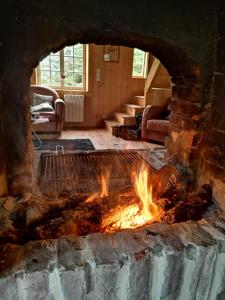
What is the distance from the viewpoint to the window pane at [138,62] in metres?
6.40

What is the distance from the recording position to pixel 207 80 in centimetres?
159

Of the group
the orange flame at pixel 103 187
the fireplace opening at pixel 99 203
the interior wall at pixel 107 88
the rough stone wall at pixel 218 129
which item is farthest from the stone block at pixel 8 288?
the interior wall at pixel 107 88

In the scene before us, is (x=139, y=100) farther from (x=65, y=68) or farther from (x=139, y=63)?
(x=65, y=68)

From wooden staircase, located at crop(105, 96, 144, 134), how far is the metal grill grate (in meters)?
2.98

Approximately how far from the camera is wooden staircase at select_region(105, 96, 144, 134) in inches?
223

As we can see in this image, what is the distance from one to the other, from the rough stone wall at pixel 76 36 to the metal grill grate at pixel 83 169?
52 cm

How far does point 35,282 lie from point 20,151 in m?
0.75

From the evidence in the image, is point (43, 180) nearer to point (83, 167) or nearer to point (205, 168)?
point (83, 167)

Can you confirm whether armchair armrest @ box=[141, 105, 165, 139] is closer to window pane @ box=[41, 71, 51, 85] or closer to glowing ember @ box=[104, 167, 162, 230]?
window pane @ box=[41, 71, 51, 85]

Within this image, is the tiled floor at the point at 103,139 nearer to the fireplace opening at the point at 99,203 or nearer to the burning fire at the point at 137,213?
the fireplace opening at the point at 99,203

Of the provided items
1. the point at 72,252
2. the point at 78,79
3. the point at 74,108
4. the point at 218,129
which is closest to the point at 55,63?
the point at 78,79

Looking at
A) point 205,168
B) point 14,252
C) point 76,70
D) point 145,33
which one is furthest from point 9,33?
point 76,70

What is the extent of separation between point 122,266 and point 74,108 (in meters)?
5.55

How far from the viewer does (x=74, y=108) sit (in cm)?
625
